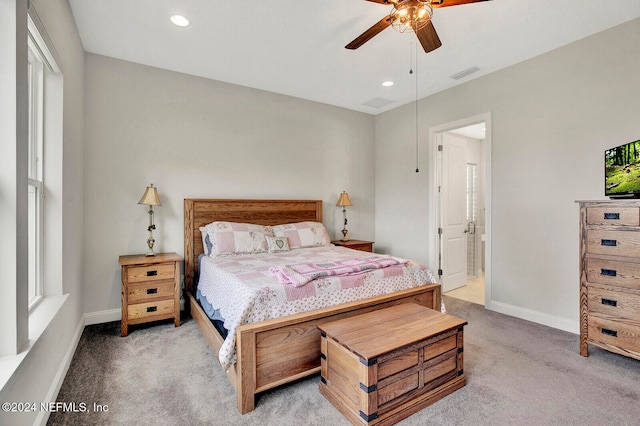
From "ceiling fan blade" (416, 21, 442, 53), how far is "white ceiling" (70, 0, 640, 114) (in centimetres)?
37

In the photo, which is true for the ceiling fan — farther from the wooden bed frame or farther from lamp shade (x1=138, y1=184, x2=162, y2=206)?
lamp shade (x1=138, y1=184, x2=162, y2=206)

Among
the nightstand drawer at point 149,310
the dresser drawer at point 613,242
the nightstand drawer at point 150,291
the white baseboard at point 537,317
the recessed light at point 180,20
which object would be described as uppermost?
the recessed light at point 180,20

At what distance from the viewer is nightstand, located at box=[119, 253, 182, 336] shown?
2.87 metres

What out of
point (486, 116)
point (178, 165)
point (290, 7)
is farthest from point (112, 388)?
point (486, 116)

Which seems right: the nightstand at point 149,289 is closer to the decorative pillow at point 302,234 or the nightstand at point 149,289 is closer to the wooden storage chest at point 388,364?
the decorative pillow at point 302,234

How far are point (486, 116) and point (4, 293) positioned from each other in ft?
13.9

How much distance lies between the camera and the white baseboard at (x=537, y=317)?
117 inches

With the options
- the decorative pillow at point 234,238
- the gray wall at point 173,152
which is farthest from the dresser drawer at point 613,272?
the gray wall at point 173,152

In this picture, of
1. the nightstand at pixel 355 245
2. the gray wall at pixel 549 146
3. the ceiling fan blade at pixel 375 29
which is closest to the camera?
the ceiling fan blade at pixel 375 29

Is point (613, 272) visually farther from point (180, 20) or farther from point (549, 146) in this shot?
point (180, 20)

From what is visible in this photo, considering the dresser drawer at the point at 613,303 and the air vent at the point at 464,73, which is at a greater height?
the air vent at the point at 464,73

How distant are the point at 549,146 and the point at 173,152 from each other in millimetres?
3967

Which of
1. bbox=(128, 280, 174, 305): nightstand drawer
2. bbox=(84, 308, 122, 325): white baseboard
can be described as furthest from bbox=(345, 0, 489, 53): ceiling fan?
bbox=(84, 308, 122, 325): white baseboard

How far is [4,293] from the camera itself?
1280mm
